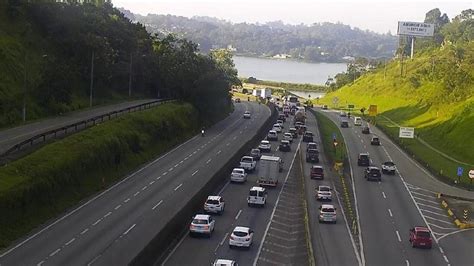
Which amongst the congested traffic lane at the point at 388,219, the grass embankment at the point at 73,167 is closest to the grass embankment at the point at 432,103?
the congested traffic lane at the point at 388,219

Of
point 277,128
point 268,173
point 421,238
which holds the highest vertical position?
point 277,128

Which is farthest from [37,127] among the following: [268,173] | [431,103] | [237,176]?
[431,103]

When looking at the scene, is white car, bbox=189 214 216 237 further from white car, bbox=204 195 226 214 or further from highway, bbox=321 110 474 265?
highway, bbox=321 110 474 265

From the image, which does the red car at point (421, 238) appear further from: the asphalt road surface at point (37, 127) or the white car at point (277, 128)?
the white car at point (277, 128)

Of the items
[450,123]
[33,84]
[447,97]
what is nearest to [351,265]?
[33,84]

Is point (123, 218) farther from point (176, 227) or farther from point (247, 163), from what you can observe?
point (247, 163)
